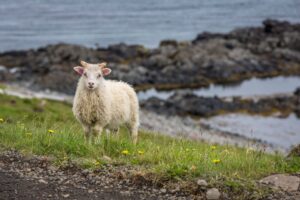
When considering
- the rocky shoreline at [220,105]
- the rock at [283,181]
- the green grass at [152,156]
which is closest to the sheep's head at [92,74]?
the green grass at [152,156]

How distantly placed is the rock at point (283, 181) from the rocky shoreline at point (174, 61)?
44.3m

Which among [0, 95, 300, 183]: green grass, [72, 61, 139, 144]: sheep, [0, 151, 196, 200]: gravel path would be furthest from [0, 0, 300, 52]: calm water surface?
Answer: [0, 151, 196, 200]: gravel path

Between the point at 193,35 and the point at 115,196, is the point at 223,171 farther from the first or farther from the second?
the point at 193,35

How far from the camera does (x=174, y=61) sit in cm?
6153

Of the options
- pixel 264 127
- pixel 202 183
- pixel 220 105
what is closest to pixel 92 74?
pixel 202 183

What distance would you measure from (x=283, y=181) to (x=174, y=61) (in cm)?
5124

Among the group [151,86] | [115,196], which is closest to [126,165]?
[115,196]

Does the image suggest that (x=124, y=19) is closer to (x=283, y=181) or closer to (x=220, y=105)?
(x=220, y=105)

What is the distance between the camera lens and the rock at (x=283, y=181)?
1033 centimetres

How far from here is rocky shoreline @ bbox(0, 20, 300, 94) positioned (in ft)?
189

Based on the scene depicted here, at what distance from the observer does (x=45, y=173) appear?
11.1m

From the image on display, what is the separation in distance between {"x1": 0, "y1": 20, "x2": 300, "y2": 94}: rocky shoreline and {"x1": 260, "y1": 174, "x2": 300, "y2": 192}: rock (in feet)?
145

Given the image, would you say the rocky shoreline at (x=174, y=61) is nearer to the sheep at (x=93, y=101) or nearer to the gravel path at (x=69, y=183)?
the sheep at (x=93, y=101)

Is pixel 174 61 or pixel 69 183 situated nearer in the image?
pixel 69 183
